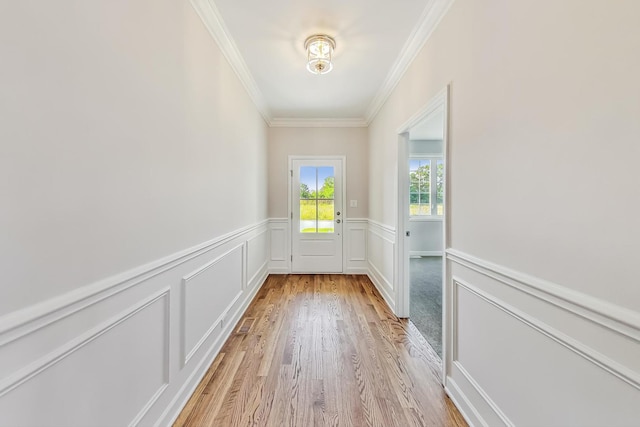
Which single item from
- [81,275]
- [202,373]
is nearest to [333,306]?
[202,373]

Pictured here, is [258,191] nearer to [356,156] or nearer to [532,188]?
[356,156]

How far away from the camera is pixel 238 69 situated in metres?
2.76

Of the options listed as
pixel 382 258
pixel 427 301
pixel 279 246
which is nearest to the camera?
pixel 427 301

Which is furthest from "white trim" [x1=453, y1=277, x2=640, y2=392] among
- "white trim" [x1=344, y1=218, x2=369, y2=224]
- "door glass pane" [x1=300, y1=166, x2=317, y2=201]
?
"door glass pane" [x1=300, y1=166, x2=317, y2=201]

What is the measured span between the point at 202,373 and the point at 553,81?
2.52 m

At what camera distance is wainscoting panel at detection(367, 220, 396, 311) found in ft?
10.6

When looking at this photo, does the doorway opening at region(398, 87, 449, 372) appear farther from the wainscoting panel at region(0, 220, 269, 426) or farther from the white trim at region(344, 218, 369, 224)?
the wainscoting panel at region(0, 220, 269, 426)

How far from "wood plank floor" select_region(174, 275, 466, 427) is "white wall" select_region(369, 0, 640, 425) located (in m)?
0.31

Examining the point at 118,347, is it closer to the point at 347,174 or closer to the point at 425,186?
the point at 347,174

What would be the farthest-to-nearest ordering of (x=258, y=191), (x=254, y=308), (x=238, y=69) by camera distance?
(x=258, y=191), (x=254, y=308), (x=238, y=69)

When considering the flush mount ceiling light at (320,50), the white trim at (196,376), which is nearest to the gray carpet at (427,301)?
the white trim at (196,376)

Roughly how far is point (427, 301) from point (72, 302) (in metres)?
3.40

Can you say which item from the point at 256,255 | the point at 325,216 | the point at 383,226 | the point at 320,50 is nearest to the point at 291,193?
the point at 325,216

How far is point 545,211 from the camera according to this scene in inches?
42.4
